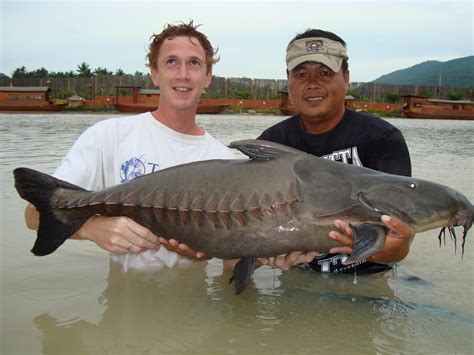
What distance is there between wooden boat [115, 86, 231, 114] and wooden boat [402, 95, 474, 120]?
15.0 meters

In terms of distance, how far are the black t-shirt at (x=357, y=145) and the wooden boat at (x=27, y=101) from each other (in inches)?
1243

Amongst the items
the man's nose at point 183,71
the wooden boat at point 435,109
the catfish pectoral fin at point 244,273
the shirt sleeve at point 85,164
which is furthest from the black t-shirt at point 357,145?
the wooden boat at point 435,109

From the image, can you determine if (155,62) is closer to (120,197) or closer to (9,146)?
(120,197)

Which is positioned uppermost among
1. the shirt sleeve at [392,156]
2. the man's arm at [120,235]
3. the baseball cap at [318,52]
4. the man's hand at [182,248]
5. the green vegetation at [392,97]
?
the green vegetation at [392,97]

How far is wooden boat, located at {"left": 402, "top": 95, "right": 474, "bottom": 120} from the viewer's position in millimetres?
38406

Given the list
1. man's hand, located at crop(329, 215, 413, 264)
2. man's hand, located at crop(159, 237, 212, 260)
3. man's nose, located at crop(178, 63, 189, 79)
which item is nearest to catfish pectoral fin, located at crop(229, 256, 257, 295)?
man's hand, located at crop(159, 237, 212, 260)

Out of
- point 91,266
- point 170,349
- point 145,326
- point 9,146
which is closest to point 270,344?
point 170,349

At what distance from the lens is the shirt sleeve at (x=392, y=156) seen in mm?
3895

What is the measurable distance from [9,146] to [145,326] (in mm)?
10442

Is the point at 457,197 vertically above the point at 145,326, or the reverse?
the point at 457,197

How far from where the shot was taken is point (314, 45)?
13.1 ft

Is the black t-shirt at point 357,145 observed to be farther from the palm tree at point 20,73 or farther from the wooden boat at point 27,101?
the palm tree at point 20,73

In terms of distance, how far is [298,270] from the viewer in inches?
179

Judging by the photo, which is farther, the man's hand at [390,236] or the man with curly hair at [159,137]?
the man with curly hair at [159,137]
